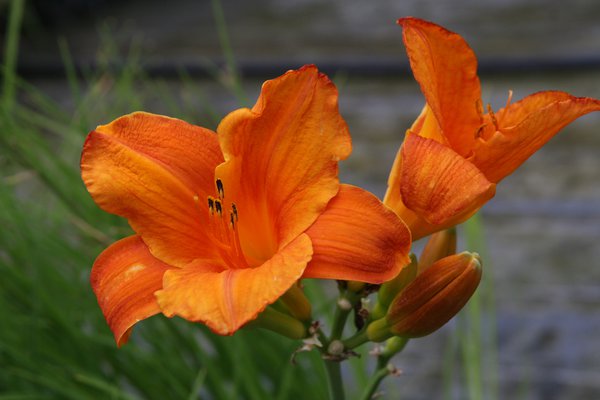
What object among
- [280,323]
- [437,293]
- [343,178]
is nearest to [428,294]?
[437,293]

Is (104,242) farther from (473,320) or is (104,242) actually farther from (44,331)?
(473,320)

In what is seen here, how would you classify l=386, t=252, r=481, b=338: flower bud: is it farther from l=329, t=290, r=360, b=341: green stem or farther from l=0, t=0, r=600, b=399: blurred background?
l=0, t=0, r=600, b=399: blurred background

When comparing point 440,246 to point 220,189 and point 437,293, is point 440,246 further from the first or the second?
point 220,189

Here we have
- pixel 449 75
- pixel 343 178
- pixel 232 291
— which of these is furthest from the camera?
pixel 343 178

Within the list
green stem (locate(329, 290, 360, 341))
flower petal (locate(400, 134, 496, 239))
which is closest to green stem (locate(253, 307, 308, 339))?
green stem (locate(329, 290, 360, 341))

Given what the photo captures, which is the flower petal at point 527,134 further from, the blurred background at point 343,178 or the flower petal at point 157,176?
the blurred background at point 343,178

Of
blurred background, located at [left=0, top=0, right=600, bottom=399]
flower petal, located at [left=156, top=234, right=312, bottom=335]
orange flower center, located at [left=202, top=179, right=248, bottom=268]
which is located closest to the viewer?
flower petal, located at [left=156, top=234, right=312, bottom=335]

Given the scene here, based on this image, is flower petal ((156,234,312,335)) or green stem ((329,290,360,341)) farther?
green stem ((329,290,360,341))

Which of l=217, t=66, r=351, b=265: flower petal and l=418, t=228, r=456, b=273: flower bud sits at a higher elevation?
l=217, t=66, r=351, b=265: flower petal
